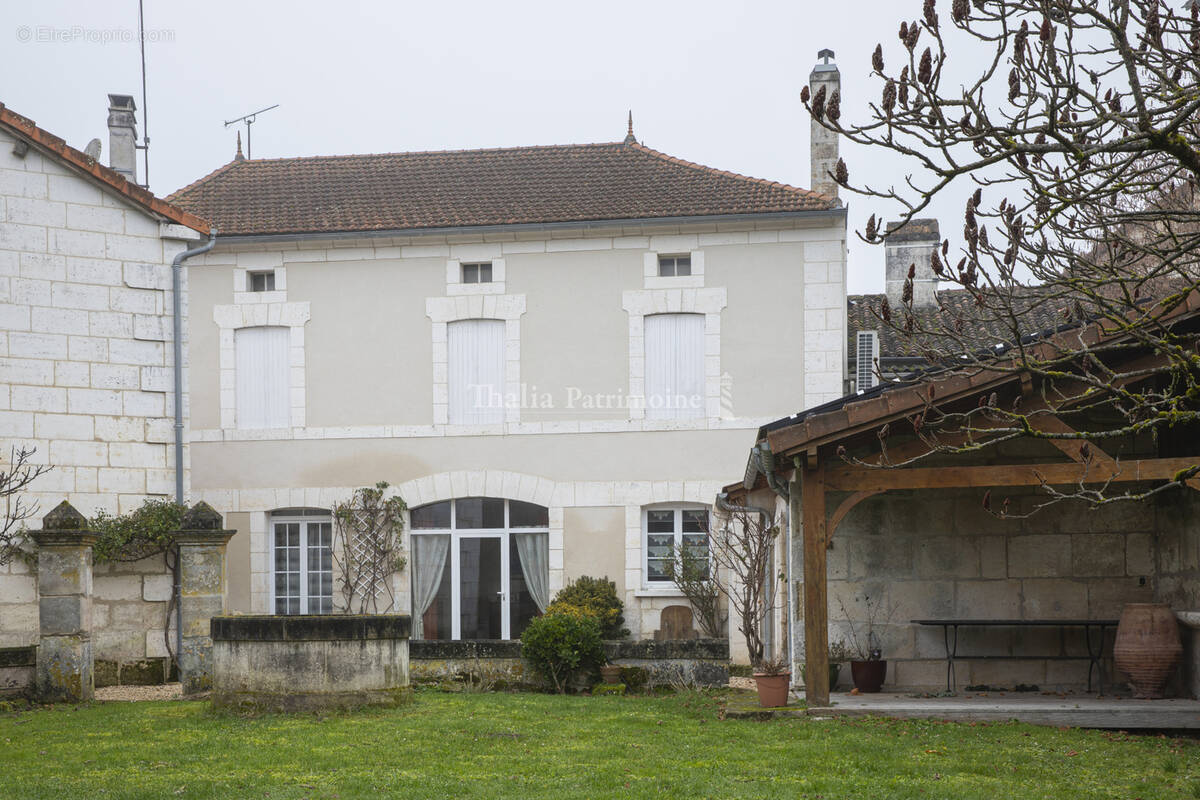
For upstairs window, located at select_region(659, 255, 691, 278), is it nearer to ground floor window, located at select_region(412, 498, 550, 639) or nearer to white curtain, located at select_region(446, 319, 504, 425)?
white curtain, located at select_region(446, 319, 504, 425)

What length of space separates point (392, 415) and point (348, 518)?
4.82 feet

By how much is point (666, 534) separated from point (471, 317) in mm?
3838

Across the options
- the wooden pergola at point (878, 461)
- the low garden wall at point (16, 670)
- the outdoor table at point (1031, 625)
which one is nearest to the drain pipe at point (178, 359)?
the low garden wall at point (16, 670)

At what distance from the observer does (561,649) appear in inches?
496

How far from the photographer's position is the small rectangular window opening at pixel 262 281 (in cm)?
1850

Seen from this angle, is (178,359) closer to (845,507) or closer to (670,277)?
(670,277)

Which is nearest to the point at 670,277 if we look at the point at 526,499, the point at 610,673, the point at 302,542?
the point at 526,499

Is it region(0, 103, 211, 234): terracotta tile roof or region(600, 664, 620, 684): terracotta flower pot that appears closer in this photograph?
region(600, 664, 620, 684): terracotta flower pot

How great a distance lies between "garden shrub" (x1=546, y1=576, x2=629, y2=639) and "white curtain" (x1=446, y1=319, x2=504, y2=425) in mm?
2561

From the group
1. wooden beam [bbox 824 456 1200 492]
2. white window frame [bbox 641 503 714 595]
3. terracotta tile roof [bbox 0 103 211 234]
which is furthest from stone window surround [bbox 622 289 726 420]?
wooden beam [bbox 824 456 1200 492]

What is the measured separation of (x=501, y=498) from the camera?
17.8 metres

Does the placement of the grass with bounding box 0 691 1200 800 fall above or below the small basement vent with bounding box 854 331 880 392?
below

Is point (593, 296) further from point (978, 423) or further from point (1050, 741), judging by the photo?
point (1050, 741)

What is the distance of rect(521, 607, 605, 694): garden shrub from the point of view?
12.6m
